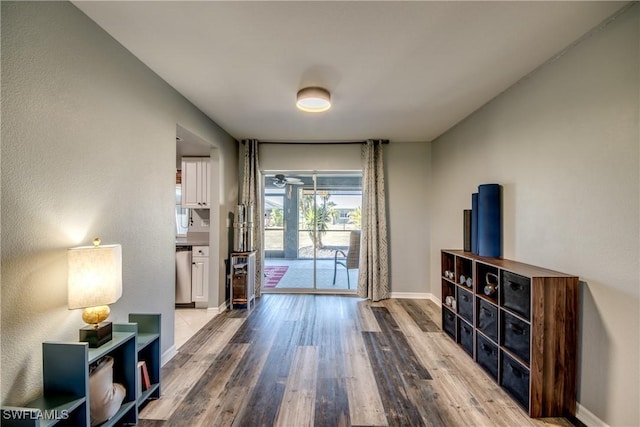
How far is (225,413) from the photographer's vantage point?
194 centimetres

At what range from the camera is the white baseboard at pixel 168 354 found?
8.48 feet

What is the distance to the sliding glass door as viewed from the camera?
5.00m

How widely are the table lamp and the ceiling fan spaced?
352 cm

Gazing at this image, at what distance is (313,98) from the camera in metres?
2.61

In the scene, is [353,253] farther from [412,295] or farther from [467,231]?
[467,231]

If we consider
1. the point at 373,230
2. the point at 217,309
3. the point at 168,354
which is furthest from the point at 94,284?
the point at 373,230

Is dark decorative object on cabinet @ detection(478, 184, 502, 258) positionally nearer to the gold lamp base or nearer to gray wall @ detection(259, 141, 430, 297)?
gray wall @ detection(259, 141, 430, 297)

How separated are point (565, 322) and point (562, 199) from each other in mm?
857

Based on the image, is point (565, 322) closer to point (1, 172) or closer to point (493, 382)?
point (493, 382)

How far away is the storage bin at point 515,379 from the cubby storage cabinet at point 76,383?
8.63 feet

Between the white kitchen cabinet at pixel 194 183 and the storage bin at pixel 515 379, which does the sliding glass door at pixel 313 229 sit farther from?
the storage bin at pixel 515 379

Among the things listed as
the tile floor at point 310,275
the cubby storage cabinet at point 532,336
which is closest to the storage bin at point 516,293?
the cubby storage cabinet at point 532,336

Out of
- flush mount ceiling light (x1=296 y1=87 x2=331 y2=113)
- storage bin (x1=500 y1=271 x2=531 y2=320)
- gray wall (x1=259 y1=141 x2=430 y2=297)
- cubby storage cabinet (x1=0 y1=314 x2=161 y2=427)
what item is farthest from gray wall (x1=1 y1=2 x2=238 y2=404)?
gray wall (x1=259 y1=141 x2=430 y2=297)

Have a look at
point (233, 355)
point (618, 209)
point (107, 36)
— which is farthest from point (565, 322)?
point (107, 36)
